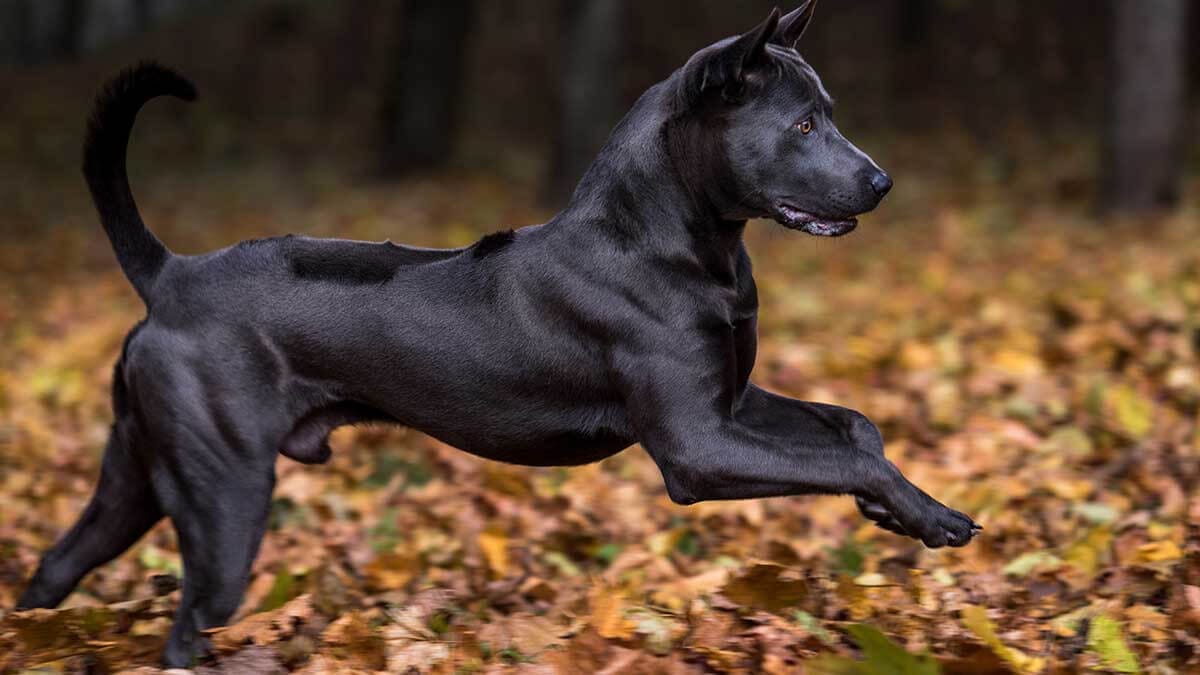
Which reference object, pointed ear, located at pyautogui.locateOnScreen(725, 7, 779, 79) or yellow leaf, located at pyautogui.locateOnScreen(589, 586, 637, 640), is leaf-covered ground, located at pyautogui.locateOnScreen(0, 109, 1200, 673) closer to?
yellow leaf, located at pyautogui.locateOnScreen(589, 586, 637, 640)

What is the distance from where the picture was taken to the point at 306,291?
397cm

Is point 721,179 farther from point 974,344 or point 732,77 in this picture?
point 974,344

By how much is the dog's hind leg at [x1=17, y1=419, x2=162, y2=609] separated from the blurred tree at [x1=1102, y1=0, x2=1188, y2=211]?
369 inches

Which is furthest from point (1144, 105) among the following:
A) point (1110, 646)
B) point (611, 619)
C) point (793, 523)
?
point (611, 619)

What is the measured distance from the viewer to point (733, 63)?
3688mm

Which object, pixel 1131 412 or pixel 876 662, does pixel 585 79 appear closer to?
pixel 1131 412

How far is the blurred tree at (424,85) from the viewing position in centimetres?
1620

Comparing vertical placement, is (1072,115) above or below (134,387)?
above

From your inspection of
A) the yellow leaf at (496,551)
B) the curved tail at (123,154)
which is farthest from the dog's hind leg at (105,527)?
the yellow leaf at (496,551)

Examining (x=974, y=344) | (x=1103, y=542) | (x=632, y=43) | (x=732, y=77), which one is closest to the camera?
(x=732, y=77)

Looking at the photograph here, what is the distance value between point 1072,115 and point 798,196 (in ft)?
46.9

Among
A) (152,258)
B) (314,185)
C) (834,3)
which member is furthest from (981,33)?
(152,258)

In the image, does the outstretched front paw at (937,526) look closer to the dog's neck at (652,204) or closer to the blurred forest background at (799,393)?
the blurred forest background at (799,393)

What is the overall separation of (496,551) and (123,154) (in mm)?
1889
